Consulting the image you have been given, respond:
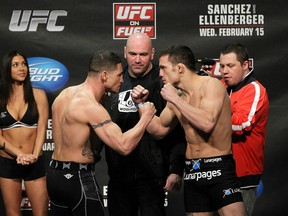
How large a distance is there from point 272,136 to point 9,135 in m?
2.52

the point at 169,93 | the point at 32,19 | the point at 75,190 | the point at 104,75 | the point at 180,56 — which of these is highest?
Result: the point at 32,19

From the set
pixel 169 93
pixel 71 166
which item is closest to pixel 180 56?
pixel 169 93

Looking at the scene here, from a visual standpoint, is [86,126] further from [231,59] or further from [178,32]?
[178,32]

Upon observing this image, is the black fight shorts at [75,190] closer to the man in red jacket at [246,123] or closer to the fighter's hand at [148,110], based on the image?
the fighter's hand at [148,110]

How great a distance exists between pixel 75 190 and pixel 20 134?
1667 millimetres

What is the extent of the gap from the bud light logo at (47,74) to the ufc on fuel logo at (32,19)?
0.32 m

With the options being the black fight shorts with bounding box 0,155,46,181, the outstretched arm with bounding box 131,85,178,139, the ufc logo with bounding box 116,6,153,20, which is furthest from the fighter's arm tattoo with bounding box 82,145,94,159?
the ufc logo with bounding box 116,6,153,20

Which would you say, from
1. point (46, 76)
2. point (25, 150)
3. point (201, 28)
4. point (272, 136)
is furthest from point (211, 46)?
point (25, 150)

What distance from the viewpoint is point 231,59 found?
5.26m

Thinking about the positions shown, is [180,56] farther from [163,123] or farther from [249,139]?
[249,139]

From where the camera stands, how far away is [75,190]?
15.0 feet

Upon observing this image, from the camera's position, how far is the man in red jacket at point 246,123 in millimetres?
5102

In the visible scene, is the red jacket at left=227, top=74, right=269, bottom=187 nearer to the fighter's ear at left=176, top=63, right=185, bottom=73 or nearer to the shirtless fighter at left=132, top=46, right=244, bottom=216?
the shirtless fighter at left=132, top=46, right=244, bottom=216

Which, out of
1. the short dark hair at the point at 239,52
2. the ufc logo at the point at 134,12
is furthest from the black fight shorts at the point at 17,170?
the short dark hair at the point at 239,52
